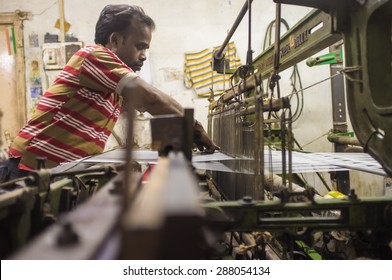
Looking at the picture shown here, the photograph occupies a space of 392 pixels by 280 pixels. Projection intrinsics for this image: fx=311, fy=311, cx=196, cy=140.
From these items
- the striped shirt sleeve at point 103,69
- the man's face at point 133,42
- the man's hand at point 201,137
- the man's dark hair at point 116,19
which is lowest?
the man's hand at point 201,137

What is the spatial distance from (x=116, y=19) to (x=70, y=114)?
60 centimetres

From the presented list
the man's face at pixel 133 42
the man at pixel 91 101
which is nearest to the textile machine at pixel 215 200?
the man at pixel 91 101

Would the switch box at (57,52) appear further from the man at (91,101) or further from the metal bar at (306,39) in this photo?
the metal bar at (306,39)

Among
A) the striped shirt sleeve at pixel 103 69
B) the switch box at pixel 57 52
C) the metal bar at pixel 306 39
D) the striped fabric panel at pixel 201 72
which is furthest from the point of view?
the striped fabric panel at pixel 201 72

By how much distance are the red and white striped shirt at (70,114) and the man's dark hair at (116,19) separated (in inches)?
13.2

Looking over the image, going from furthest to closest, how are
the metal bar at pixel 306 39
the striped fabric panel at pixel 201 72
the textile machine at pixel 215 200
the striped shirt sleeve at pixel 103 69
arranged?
the striped fabric panel at pixel 201 72, the striped shirt sleeve at pixel 103 69, the metal bar at pixel 306 39, the textile machine at pixel 215 200

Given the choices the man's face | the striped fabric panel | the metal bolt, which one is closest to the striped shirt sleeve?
the man's face

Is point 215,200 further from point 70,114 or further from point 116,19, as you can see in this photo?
point 116,19

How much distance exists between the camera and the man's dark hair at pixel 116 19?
1754mm

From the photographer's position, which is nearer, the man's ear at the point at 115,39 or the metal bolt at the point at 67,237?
the metal bolt at the point at 67,237

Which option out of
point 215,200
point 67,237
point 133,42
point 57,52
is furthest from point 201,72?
point 67,237

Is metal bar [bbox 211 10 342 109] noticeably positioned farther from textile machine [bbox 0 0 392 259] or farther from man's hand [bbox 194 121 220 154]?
man's hand [bbox 194 121 220 154]

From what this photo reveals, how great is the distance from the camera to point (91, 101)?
1.62 meters

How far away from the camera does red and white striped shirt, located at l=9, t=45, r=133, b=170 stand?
4.75ft
